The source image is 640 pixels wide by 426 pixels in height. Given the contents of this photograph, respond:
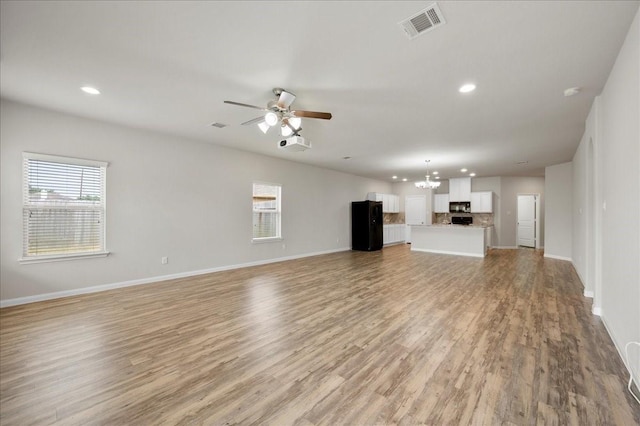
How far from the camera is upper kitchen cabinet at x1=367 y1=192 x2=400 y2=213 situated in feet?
33.5

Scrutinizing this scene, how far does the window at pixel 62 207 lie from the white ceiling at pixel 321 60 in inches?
34.2

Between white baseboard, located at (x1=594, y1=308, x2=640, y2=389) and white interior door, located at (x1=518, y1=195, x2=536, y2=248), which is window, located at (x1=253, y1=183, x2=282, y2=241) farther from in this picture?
white interior door, located at (x1=518, y1=195, x2=536, y2=248)

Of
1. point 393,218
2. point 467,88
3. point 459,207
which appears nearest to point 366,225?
point 393,218

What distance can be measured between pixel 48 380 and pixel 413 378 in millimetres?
2826

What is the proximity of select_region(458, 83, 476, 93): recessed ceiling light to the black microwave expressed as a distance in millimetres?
8099

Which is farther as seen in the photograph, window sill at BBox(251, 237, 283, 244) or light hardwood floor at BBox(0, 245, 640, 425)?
window sill at BBox(251, 237, 283, 244)

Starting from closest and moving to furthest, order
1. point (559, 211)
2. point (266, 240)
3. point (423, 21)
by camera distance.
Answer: point (423, 21) → point (266, 240) → point (559, 211)

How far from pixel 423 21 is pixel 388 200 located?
9197 millimetres

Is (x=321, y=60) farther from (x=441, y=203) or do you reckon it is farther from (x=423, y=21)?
(x=441, y=203)

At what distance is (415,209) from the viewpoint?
37.1ft

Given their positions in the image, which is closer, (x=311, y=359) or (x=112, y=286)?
(x=311, y=359)

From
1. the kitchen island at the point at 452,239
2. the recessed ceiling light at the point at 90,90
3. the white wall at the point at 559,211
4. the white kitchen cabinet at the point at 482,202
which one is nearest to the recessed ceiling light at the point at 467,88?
the recessed ceiling light at the point at 90,90

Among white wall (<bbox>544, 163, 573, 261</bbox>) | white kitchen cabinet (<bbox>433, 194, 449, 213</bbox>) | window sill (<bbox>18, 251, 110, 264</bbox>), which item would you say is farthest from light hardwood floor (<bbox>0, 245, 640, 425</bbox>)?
white kitchen cabinet (<bbox>433, 194, 449, 213</bbox>)

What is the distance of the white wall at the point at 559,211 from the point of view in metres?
7.05
